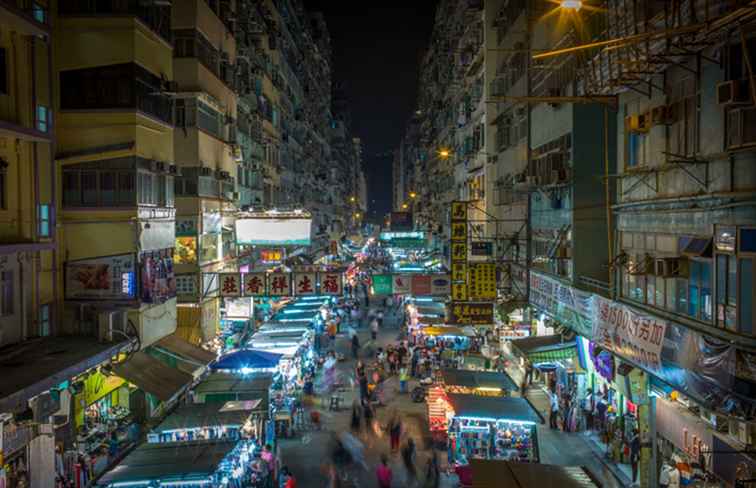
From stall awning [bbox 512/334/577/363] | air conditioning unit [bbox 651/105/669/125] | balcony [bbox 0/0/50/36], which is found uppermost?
balcony [bbox 0/0/50/36]

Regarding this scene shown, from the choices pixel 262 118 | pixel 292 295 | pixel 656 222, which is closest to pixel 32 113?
pixel 292 295

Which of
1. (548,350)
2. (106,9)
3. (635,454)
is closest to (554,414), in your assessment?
(548,350)

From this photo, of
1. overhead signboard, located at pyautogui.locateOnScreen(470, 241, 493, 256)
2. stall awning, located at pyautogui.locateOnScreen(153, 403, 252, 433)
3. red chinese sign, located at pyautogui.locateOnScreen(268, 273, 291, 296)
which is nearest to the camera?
stall awning, located at pyautogui.locateOnScreen(153, 403, 252, 433)

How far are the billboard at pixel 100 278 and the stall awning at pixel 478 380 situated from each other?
9284mm

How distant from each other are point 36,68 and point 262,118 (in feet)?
75.0

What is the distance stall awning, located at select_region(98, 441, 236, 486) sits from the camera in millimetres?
11398

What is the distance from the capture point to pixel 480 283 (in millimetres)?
21766

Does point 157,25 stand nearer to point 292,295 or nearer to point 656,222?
point 292,295

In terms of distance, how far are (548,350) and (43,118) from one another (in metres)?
15.8

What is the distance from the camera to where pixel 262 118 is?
3900 centimetres

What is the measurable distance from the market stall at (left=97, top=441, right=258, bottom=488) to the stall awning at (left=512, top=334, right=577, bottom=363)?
10.6m

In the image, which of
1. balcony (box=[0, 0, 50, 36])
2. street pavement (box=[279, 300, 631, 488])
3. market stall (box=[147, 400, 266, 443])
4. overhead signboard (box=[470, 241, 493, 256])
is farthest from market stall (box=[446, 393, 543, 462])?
balcony (box=[0, 0, 50, 36])

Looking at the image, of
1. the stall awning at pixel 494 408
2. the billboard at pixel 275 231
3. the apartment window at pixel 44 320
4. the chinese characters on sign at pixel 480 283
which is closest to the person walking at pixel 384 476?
the stall awning at pixel 494 408

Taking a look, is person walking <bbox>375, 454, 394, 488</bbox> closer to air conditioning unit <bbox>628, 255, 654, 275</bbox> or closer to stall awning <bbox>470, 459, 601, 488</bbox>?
air conditioning unit <bbox>628, 255, 654, 275</bbox>
